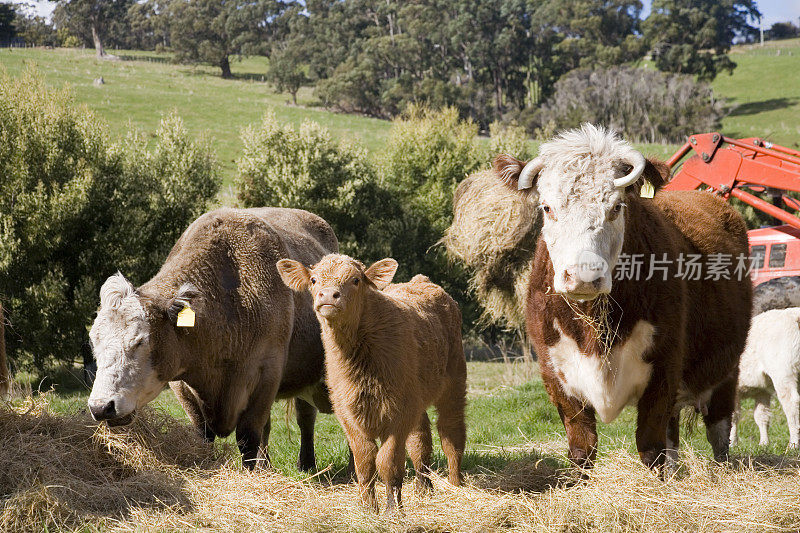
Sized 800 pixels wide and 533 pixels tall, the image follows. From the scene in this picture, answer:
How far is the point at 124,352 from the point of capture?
212 inches

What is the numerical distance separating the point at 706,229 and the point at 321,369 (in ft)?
11.7

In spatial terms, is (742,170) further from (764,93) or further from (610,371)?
(764,93)

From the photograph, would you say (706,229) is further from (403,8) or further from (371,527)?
(403,8)

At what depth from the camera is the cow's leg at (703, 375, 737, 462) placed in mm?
6062

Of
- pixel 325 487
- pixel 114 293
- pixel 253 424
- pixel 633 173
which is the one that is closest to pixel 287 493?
pixel 325 487

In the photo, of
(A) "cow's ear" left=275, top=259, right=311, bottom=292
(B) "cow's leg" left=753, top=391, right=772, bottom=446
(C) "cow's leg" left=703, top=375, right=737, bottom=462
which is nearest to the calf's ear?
(A) "cow's ear" left=275, top=259, right=311, bottom=292

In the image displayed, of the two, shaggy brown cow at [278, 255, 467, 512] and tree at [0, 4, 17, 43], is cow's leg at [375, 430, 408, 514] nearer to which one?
shaggy brown cow at [278, 255, 467, 512]

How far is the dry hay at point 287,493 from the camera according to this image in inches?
169

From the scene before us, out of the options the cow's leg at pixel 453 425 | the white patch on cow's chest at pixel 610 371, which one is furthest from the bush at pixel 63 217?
the white patch on cow's chest at pixel 610 371

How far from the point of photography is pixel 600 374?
14.9 ft

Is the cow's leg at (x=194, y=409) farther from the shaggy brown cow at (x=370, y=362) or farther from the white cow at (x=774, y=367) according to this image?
the white cow at (x=774, y=367)

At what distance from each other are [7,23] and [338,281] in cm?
7763

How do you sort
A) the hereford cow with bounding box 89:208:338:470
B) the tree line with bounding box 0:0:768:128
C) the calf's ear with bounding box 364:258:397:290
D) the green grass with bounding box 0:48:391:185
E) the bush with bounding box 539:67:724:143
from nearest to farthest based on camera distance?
1. the calf's ear with bounding box 364:258:397:290
2. the hereford cow with bounding box 89:208:338:470
3. the green grass with bounding box 0:48:391:185
4. the bush with bounding box 539:67:724:143
5. the tree line with bounding box 0:0:768:128

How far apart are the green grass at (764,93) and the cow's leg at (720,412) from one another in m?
47.8
